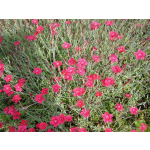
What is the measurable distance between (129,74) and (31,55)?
144 cm

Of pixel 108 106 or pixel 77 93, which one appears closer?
pixel 77 93

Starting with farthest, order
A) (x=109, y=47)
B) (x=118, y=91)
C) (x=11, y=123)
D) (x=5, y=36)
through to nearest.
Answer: (x=5, y=36)
(x=109, y=47)
(x=118, y=91)
(x=11, y=123)

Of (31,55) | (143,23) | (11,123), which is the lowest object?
(11,123)

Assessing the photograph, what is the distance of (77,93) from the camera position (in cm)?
150

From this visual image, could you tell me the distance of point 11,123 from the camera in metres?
1.74

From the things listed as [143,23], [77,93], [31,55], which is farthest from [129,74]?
[31,55]

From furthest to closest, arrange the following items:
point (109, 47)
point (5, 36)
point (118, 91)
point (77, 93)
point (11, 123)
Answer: point (5, 36)
point (109, 47)
point (118, 91)
point (11, 123)
point (77, 93)

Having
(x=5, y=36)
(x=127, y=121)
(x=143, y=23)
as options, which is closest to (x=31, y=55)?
(x=5, y=36)

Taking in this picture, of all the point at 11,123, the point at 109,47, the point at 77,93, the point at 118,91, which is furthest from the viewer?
the point at 109,47

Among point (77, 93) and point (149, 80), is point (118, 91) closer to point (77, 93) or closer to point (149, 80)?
point (149, 80)

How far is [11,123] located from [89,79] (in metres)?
1.04

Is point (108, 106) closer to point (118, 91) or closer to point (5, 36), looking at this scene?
point (118, 91)

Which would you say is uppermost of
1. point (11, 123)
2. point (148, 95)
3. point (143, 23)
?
point (143, 23)

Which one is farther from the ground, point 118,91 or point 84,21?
point 84,21
